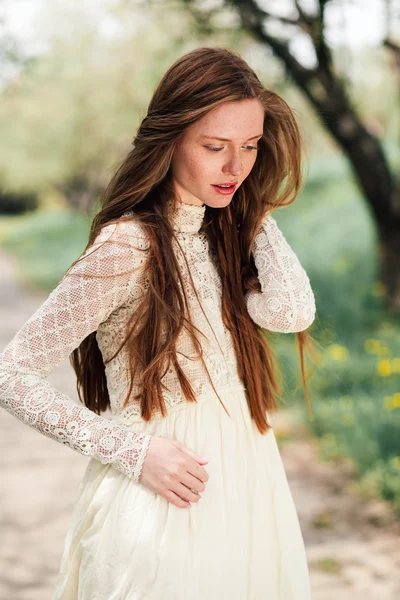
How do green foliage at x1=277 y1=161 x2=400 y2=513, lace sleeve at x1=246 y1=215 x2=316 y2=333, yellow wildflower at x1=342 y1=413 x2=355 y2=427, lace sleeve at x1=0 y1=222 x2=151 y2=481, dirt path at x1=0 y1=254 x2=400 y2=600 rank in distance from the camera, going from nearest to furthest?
1. lace sleeve at x1=0 y1=222 x2=151 y2=481
2. lace sleeve at x1=246 y1=215 x2=316 y2=333
3. dirt path at x1=0 y1=254 x2=400 y2=600
4. green foliage at x1=277 y1=161 x2=400 y2=513
5. yellow wildflower at x1=342 y1=413 x2=355 y2=427

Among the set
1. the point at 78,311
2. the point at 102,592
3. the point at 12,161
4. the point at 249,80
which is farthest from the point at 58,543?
the point at 12,161

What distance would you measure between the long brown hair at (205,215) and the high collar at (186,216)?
0.10 ft

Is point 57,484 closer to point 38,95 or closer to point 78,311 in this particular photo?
point 78,311

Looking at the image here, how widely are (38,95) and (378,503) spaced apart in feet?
79.8

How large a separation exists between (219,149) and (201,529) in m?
0.88

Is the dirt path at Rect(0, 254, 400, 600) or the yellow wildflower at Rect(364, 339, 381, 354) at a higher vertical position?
the yellow wildflower at Rect(364, 339, 381, 354)

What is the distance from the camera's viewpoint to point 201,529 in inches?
67.2

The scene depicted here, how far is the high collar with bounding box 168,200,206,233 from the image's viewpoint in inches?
74.5

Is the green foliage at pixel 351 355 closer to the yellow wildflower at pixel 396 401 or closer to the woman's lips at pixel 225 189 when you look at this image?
the yellow wildflower at pixel 396 401

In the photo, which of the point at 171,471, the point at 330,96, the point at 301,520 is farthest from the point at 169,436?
the point at 330,96

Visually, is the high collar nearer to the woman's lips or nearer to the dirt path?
the woman's lips

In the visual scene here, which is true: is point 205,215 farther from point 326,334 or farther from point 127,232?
point 326,334

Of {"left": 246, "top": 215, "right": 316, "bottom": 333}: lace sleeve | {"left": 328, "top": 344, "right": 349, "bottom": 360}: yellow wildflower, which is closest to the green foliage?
{"left": 328, "top": 344, "right": 349, "bottom": 360}: yellow wildflower

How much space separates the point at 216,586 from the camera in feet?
5.55
